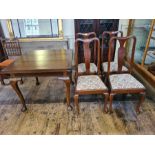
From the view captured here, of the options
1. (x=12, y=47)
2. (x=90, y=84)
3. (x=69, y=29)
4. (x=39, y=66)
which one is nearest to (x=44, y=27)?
(x=69, y=29)

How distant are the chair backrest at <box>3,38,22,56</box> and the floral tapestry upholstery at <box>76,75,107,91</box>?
2038 millimetres

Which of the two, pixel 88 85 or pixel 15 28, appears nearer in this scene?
pixel 88 85

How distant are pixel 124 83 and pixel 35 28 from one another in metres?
2.73

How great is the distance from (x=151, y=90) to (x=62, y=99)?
1.43 meters

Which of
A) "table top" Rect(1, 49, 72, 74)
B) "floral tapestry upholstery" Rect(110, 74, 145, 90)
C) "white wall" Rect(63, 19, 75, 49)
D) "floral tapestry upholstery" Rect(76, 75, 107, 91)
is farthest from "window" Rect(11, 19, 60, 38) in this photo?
"floral tapestry upholstery" Rect(110, 74, 145, 90)

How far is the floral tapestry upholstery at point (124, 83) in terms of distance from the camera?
1653 millimetres

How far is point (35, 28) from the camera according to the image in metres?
3.35

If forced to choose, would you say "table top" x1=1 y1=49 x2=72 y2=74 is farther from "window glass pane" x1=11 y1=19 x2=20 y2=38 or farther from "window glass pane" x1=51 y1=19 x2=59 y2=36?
"window glass pane" x1=11 y1=19 x2=20 y2=38

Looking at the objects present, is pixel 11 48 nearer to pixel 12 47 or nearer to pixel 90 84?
pixel 12 47

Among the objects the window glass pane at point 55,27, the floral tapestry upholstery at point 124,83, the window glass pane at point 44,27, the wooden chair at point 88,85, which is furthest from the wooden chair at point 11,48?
the floral tapestry upholstery at point 124,83

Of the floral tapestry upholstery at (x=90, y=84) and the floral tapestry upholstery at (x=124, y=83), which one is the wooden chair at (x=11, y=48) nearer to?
the floral tapestry upholstery at (x=90, y=84)

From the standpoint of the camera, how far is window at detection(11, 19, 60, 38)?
328cm
